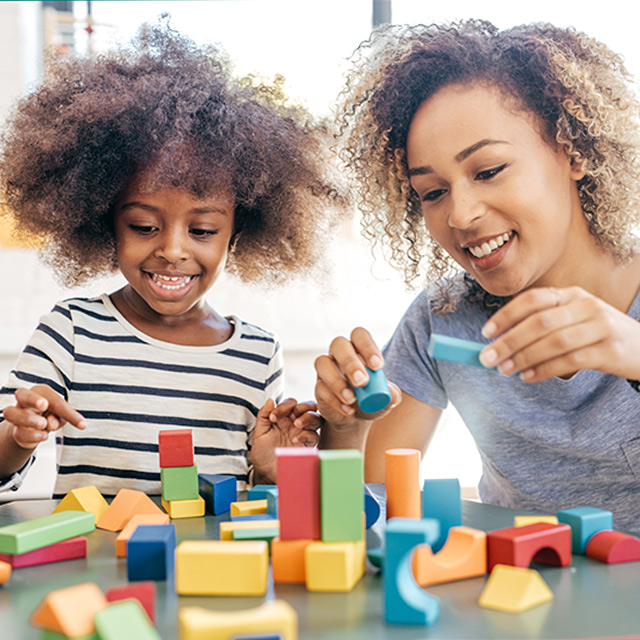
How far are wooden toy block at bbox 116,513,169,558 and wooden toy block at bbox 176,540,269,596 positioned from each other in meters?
0.11

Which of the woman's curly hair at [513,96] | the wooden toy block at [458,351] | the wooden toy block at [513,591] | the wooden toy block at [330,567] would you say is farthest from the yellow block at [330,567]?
the woman's curly hair at [513,96]

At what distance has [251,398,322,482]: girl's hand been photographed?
107cm

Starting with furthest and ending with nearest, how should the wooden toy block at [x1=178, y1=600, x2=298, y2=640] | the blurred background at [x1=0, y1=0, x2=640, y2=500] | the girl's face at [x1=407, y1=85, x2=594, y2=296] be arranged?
the blurred background at [x1=0, y1=0, x2=640, y2=500] < the girl's face at [x1=407, y1=85, x2=594, y2=296] < the wooden toy block at [x1=178, y1=600, x2=298, y2=640]

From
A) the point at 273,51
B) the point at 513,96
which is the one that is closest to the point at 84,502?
the point at 513,96

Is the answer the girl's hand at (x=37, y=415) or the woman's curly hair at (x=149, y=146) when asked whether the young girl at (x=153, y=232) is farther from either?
the girl's hand at (x=37, y=415)

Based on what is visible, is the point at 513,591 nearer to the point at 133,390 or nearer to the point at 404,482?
the point at 404,482

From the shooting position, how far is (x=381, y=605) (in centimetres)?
58

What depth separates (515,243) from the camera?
A: 103 cm

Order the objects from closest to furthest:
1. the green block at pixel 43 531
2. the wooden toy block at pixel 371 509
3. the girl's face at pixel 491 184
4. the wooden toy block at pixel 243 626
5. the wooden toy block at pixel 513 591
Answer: the wooden toy block at pixel 243 626
the wooden toy block at pixel 513 591
the green block at pixel 43 531
the wooden toy block at pixel 371 509
the girl's face at pixel 491 184

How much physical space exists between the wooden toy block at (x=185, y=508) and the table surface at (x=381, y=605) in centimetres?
16

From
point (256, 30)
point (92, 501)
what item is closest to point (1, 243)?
point (256, 30)

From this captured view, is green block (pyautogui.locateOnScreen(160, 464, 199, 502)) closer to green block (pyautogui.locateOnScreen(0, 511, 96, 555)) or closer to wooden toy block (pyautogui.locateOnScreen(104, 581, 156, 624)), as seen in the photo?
green block (pyautogui.locateOnScreen(0, 511, 96, 555))

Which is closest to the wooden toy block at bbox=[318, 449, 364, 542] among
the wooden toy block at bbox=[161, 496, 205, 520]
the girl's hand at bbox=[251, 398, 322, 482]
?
the wooden toy block at bbox=[161, 496, 205, 520]

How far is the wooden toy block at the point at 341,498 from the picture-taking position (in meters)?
0.61
